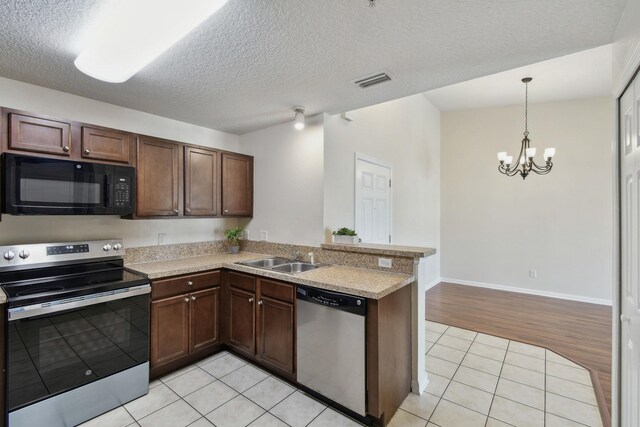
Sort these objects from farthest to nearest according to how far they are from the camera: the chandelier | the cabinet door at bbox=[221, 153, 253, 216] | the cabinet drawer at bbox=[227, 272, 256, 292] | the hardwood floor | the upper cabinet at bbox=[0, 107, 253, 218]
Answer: the chandelier, the cabinet door at bbox=[221, 153, 253, 216], the hardwood floor, the cabinet drawer at bbox=[227, 272, 256, 292], the upper cabinet at bbox=[0, 107, 253, 218]

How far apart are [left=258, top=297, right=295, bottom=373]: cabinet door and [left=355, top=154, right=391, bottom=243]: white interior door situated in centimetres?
140

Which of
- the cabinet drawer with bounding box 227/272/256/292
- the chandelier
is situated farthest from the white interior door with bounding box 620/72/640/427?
the chandelier

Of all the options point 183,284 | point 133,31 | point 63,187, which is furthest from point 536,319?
point 63,187

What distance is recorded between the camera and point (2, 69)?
2.07m

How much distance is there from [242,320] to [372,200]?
6.85ft

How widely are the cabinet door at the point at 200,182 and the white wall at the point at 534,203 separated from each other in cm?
450

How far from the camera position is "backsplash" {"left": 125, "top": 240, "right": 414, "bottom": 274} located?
2527 millimetres

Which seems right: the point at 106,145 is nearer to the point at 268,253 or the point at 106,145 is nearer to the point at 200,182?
the point at 200,182

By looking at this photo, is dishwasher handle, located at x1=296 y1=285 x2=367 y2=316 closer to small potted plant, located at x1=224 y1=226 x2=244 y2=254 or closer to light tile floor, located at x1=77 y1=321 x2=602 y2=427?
light tile floor, located at x1=77 y1=321 x2=602 y2=427

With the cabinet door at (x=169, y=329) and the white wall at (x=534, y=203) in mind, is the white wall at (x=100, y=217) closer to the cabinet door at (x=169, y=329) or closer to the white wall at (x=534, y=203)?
the cabinet door at (x=169, y=329)

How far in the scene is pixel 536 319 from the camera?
3865mm

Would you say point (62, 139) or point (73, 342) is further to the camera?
point (62, 139)

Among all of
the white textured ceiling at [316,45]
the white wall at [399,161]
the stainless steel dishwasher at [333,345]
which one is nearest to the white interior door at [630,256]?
the white textured ceiling at [316,45]

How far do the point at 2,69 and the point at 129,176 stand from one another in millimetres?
1028
